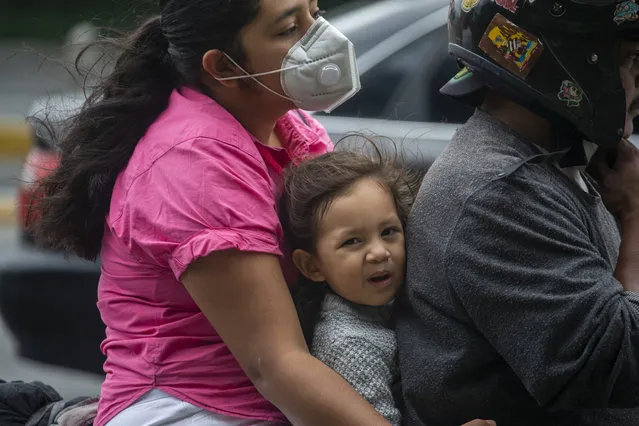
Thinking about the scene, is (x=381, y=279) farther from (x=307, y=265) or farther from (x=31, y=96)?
(x=31, y=96)

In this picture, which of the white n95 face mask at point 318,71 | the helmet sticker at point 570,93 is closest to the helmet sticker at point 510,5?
the helmet sticker at point 570,93

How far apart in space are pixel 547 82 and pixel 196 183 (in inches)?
27.6

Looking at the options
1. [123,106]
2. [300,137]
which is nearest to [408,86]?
[300,137]

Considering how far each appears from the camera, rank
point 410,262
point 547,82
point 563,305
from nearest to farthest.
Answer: point 563,305
point 547,82
point 410,262

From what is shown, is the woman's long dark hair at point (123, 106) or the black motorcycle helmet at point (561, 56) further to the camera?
the woman's long dark hair at point (123, 106)

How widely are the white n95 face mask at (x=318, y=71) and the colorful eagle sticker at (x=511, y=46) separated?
425 mm

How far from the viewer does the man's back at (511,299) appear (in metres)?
2.19

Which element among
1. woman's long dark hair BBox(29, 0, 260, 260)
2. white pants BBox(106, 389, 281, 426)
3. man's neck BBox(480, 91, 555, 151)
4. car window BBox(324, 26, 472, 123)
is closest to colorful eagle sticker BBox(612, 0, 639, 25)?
man's neck BBox(480, 91, 555, 151)

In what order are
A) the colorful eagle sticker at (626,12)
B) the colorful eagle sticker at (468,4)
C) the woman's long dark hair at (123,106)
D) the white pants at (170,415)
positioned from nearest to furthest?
1. the colorful eagle sticker at (626,12)
2. the colorful eagle sticker at (468,4)
3. the white pants at (170,415)
4. the woman's long dark hair at (123,106)

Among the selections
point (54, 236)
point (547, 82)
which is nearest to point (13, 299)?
point (54, 236)

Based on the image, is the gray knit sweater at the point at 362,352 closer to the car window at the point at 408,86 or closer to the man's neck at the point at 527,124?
the man's neck at the point at 527,124

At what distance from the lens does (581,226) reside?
7.57ft

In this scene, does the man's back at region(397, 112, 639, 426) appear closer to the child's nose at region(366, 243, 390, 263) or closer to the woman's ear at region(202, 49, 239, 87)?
the child's nose at region(366, 243, 390, 263)

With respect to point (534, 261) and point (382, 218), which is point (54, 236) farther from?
point (534, 261)
